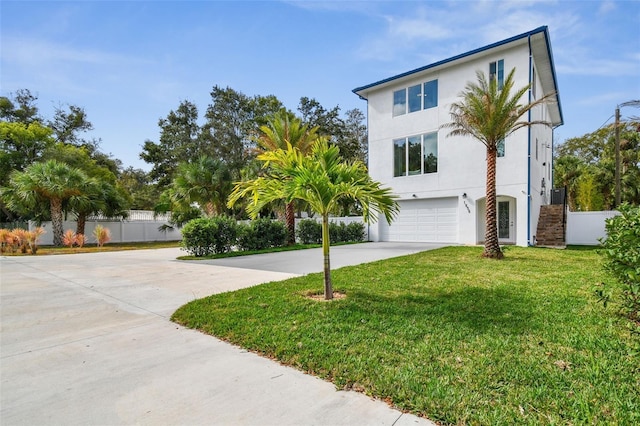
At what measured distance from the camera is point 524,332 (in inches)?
154

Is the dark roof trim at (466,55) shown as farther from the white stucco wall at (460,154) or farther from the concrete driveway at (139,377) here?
the concrete driveway at (139,377)

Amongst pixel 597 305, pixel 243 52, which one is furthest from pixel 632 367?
pixel 243 52

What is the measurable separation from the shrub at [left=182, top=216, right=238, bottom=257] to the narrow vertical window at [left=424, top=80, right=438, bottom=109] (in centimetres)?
1149

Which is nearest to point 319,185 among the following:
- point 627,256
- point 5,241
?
point 627,256

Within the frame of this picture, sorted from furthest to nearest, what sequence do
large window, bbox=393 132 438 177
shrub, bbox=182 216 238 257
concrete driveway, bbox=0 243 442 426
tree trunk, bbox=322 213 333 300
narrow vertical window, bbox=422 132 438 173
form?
large window, bbox=393 132 438 177 → narrow vertical window, bbox=422 132 438 173 → shrub, bbox=182 216 238 257 → tree trunk, bbox=322 213 333 300 → concrete driveway, bbox=0 243 442 426

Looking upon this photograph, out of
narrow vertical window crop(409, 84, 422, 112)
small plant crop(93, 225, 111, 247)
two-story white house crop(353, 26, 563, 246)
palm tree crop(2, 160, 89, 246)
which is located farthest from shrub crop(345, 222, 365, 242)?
palm tree crop(2, 160, 89, 246)

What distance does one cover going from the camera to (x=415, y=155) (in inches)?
692

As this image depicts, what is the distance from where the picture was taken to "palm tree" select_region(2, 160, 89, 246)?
59.6 feet

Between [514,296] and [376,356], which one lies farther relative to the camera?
[514,296]

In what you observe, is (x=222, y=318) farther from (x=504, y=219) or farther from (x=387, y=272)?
(x=504, y=219)

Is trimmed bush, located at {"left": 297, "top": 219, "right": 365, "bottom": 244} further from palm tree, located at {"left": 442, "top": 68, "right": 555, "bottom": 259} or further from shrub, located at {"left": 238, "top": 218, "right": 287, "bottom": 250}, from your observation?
palm tree, located at {"left": 442, "top": 68, "right": 555, "bottom": 259}

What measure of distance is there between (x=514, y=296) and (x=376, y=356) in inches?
137

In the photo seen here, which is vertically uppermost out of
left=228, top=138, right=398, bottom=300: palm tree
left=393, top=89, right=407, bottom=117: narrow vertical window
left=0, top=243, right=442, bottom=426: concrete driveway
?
left=393, top=89, right=407, bottom=117: narrow vertical window

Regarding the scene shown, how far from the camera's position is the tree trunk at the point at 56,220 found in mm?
19545
